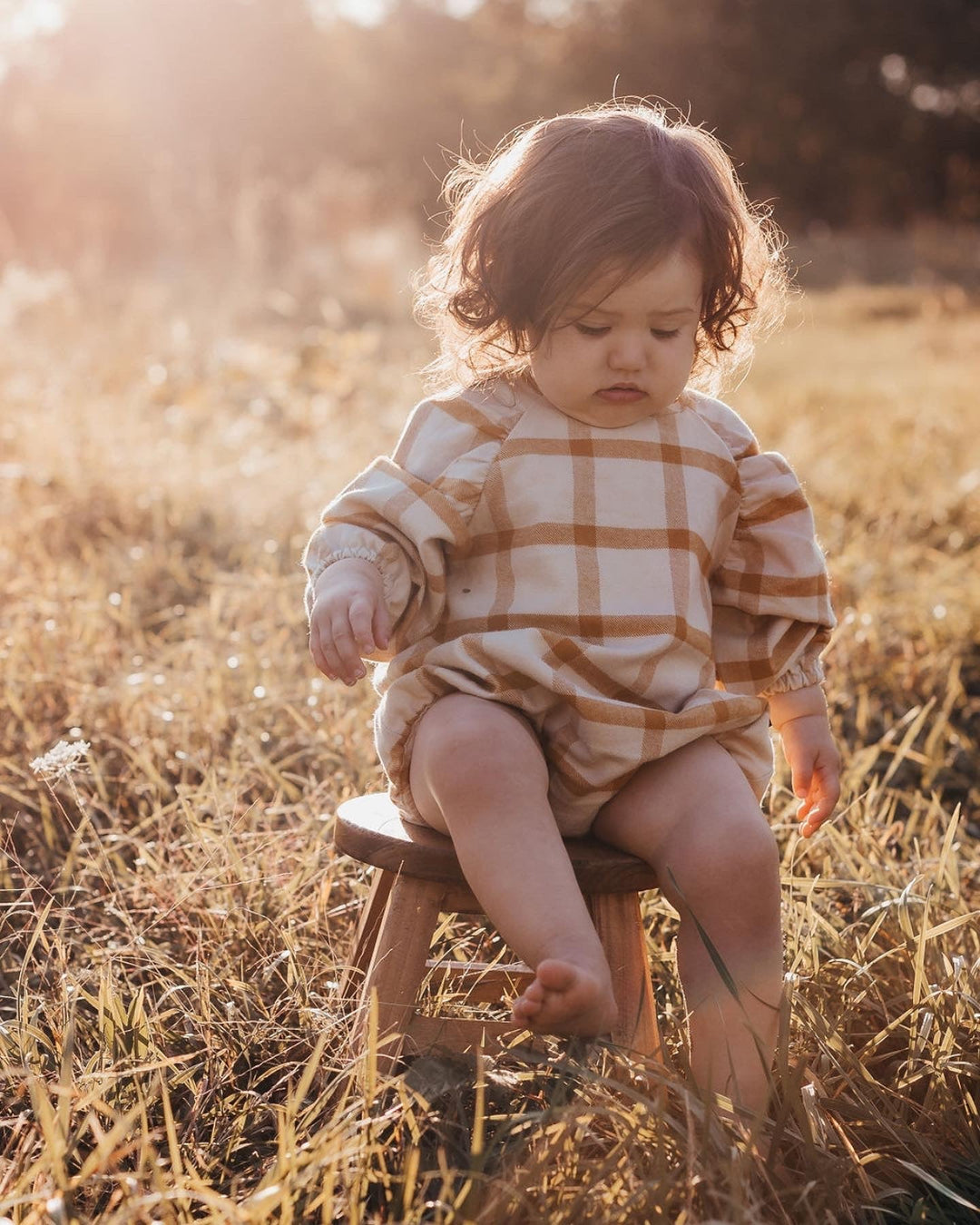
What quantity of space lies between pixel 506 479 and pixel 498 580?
14cm

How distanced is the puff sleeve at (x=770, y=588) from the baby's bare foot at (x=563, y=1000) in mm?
598

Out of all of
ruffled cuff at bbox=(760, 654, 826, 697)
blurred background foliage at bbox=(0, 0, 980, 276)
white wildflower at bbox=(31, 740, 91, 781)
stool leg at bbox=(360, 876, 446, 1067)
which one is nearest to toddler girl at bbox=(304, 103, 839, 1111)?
ruffled cuff at bbox=(760, 654, 826, 697)

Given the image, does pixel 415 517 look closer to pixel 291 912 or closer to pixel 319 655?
pixel 319 655

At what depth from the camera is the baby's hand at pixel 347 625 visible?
1.54 meters

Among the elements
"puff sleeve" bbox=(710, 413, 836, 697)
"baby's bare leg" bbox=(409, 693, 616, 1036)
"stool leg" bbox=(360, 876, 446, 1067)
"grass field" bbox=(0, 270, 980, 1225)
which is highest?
"puff sleeve" bbox=(710, 413, 836, 697)

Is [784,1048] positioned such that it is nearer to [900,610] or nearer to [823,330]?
[900,610]

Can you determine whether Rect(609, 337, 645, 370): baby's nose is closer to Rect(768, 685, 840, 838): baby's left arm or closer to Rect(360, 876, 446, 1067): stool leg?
Rect(768, 685, 840, 838): baby's left arm

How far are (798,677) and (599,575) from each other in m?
0.37

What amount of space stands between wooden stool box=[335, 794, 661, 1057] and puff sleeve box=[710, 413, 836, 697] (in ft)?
1.23

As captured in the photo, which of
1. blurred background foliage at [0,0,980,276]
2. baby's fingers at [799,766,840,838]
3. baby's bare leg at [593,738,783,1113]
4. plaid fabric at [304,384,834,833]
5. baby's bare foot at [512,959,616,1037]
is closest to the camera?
baby's bare foot at [512,959,616,1037]

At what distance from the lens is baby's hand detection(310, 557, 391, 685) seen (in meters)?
1.54

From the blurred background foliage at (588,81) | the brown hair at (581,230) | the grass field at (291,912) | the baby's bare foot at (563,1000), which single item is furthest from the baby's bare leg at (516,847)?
the blurred background foliage at (588,81)

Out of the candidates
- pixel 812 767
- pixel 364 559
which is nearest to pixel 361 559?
pixel 364 559

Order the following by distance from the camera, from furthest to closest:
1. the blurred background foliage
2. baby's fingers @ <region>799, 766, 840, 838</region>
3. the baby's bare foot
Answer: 1. the blurred background foliage
2. baby's fingers @ <region>799, 766, 840, 838</region>
3. the baby's bare foot
